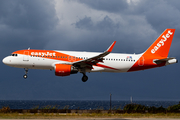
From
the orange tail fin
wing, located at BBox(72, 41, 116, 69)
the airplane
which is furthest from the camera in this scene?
the orange tail fin

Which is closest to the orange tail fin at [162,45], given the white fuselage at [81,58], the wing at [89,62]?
the white fuselage at [81,58]

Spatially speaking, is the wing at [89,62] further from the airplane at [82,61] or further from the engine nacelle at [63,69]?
the engine nacelle at [63,69]

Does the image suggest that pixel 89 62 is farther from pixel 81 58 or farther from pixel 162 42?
pixel 162 42

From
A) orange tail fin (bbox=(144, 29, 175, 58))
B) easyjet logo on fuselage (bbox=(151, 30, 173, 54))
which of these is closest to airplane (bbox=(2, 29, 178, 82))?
orange tail fin (bbox=(144, 29, 175, 58))

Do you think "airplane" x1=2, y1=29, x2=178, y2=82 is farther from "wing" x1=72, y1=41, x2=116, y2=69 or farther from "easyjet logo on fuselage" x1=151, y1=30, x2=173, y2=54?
"easyjet logo on fuselage" x1=151, y1=30, x2=173, y2=54

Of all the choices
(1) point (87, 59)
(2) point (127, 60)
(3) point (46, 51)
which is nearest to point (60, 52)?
(3) point (46, 51)

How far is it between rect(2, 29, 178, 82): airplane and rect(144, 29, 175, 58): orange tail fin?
2.08ft

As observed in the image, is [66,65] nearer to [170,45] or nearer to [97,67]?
[97,67]

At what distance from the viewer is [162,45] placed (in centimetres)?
4422

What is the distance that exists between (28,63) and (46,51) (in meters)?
3.14

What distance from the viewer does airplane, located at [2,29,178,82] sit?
121 feet

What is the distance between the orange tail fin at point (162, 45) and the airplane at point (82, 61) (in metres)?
0.63

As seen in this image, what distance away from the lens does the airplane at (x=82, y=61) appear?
3684 cm

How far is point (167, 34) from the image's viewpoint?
45312mm
